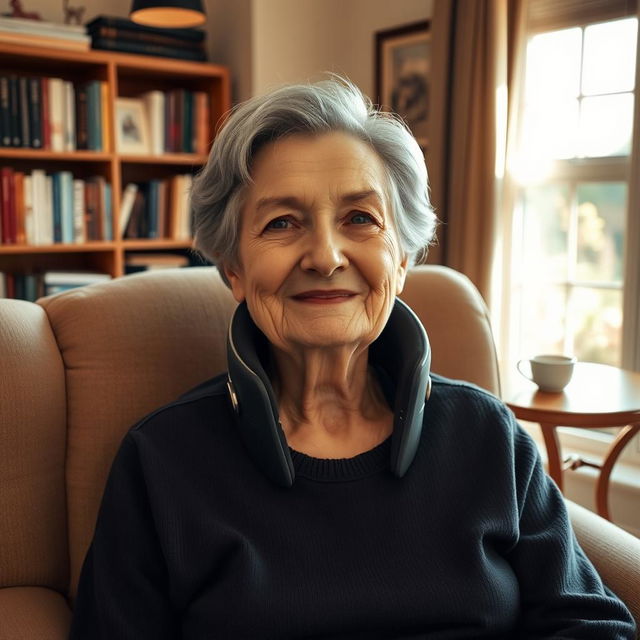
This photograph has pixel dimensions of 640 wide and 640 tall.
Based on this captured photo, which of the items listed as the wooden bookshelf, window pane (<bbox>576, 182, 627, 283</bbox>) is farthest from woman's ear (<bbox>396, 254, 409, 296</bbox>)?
the wooden bookshelf

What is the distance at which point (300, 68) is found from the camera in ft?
11.8

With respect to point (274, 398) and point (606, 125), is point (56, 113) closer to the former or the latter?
point (606, 125)

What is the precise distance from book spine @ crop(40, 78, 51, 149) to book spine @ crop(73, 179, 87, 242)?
20cm

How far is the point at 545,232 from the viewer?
3.08 meters

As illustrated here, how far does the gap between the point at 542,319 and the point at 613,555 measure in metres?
1.97

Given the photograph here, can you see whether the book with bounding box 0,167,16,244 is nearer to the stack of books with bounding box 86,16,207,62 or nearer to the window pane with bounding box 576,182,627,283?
the stack of books with bounding box 86,16,207,62

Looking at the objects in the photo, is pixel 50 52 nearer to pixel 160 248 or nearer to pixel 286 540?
pixel 160 248

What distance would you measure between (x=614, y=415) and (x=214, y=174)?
3.97 feet

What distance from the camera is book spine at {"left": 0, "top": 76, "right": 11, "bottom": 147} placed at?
3041 mm

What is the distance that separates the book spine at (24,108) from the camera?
10.1 feet

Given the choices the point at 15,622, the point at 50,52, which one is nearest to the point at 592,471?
the point at 15,622

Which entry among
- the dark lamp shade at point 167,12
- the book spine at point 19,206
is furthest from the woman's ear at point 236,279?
the book spine at point 19,206

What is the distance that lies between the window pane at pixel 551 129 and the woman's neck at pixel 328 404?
6.64ft

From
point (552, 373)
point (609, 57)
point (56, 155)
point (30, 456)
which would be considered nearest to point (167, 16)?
point (56, 155)
